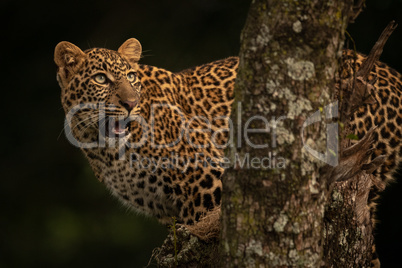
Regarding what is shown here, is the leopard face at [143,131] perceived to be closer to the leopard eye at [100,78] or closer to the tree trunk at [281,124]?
the leopard eye at [100,78]

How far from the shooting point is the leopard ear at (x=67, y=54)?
711cm

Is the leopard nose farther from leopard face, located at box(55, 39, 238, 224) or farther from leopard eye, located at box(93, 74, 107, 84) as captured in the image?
leopard eye, located at box(93, 74, 107, 84)

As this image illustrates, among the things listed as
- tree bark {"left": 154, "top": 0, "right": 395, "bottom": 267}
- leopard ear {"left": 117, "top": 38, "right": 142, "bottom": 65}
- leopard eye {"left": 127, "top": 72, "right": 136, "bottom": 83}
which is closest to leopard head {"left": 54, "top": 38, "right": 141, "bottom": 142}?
leopard eye {"left": 127, "top": 72, "right": 136, "bottom": 83}

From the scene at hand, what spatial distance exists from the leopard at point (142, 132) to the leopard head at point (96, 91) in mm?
11

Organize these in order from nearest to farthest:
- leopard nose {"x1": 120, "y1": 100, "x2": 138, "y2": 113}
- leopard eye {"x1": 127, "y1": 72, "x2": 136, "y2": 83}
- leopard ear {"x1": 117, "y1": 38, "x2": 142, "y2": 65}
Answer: leopard nose {"x1": 120, "y1": 100, "x2": 138, "y2": 113} < leopard eye {"x1": 127, "y1": 72, "x2": 136, "y2": 83} < leopard ear {"x1": 117, "y1": 38, "x2": 142, "y2": 65}

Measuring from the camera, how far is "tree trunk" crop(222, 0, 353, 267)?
156 inches

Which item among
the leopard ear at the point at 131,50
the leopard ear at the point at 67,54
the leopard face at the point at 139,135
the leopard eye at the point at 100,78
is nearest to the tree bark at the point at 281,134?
the leopard face at the point at 139,135

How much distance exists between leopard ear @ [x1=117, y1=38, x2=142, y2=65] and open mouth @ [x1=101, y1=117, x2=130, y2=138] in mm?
896

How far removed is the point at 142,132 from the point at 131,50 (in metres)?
1.02

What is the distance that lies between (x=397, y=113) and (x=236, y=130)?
533 centimetres

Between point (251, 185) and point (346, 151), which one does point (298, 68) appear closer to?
point (251, 185)

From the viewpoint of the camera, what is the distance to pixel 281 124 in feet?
13.0

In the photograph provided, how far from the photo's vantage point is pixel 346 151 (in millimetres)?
4848

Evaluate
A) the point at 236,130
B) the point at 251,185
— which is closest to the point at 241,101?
the point at 236,130
